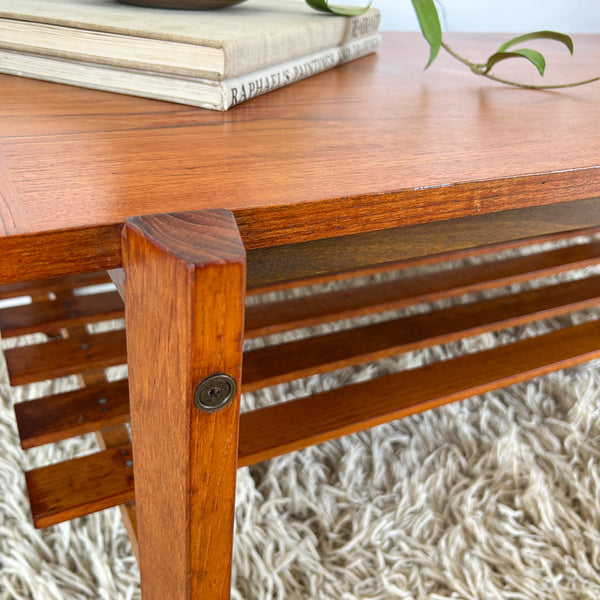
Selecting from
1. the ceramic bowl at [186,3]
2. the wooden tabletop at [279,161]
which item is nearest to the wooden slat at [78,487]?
the wooden tabletop at [279,161]

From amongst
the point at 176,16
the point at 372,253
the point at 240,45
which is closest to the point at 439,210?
the point at 372,253

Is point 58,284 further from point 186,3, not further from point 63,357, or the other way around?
point 186,3

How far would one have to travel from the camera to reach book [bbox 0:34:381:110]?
47 cm

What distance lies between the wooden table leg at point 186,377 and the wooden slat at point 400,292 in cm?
28

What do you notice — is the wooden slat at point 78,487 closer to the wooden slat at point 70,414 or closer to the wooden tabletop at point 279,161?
the wooden slat at point 70,414

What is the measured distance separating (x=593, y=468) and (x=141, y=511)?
0.49 metres

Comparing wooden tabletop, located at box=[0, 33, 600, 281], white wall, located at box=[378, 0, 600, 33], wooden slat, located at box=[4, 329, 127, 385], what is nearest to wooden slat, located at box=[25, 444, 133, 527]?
wooden slat, located at box=[4, 329, 127, 385]

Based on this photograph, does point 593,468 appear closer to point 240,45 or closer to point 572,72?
point 572,72

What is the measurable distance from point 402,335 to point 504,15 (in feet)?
3.13

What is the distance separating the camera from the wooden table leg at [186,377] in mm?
253

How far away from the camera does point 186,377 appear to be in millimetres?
269

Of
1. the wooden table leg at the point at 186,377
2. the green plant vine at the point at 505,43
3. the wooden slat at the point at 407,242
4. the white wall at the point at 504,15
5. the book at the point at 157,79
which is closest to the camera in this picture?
the wooden table leg at the point at 186,377

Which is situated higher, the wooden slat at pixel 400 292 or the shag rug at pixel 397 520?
the wooden slat at pixel 400 292

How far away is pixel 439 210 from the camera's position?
1.18 ft
